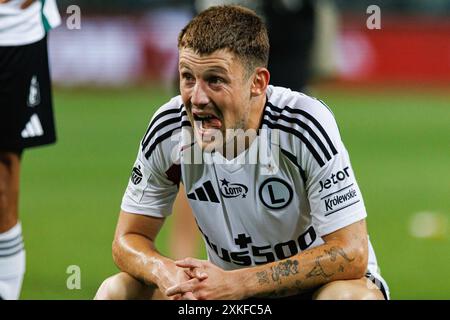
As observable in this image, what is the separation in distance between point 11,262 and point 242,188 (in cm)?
133

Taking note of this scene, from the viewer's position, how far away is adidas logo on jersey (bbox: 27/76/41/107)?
199 inches

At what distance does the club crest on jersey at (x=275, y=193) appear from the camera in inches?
163

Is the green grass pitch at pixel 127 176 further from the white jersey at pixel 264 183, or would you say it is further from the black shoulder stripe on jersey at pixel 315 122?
the black shoulder stripe on jersey at pixel 315 122

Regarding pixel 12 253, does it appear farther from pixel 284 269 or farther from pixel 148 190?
pixel 284 269

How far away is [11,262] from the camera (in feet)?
16.1

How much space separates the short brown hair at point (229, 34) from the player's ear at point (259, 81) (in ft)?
0.09

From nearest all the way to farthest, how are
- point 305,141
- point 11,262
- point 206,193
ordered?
point 305,141 < point 206,193 < point 11,262

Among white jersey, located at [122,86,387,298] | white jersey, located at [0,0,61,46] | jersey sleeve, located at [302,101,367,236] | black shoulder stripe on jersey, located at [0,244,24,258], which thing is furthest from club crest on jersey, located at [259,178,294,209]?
white jersey, located at [0,0,61,46]

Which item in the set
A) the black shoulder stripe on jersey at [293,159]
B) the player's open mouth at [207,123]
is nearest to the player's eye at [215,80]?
the player's open mouth at [207,123]

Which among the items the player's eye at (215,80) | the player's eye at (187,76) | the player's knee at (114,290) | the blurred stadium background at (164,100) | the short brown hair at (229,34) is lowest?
the blurred stadium background at (164,100)

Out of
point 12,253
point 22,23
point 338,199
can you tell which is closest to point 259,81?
point 338,199
